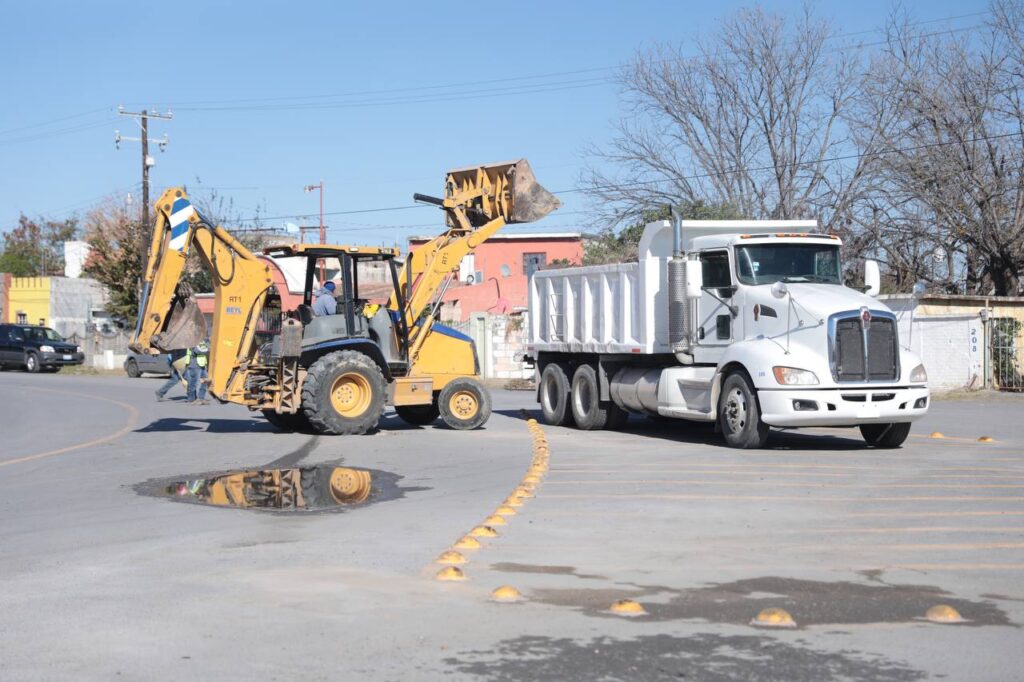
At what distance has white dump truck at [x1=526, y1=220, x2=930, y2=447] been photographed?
14766 mm

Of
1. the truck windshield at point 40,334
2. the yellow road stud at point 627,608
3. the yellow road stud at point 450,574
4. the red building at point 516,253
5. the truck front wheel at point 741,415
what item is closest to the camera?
the yellow road stud at point 627,608

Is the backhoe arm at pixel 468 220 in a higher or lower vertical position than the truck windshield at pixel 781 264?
higher

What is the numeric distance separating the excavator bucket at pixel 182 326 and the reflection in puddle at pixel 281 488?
4.77m

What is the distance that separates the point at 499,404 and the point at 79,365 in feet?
103

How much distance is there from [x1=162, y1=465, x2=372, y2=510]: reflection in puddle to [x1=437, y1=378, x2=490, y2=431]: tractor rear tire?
5308 millimetres

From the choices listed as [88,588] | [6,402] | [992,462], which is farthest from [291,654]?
[6,402]

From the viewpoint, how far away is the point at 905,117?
34.4m

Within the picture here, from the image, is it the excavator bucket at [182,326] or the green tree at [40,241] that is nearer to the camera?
the excavator bucket at [182,326]

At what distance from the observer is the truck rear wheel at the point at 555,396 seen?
20109 mm

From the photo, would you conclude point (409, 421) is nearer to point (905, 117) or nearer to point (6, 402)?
point (6, 402)

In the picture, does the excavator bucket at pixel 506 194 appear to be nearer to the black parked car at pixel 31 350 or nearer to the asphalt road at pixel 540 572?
the asphalt road at pixel 540 572

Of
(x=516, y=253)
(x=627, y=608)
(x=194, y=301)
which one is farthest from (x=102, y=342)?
(x=627, y=608)

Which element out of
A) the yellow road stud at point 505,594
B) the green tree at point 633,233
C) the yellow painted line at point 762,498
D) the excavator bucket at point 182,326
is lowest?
the yellow road stud at point 505,594

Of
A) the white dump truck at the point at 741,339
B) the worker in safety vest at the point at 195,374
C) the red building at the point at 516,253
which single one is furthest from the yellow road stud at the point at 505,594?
the red building at the point at 516,253
